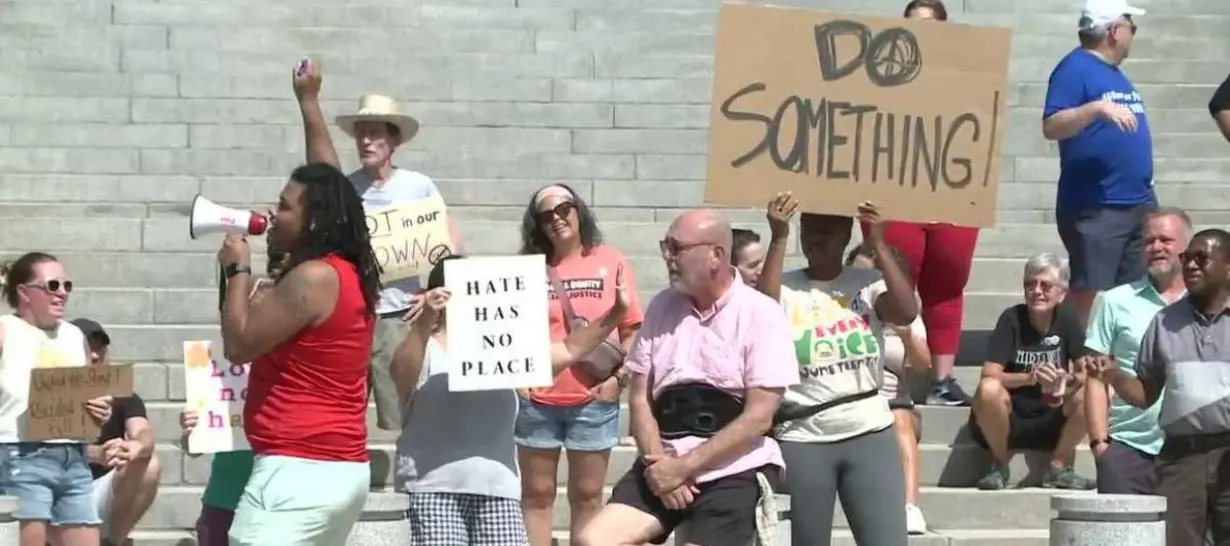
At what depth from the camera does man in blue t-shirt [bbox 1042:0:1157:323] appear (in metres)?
8.84

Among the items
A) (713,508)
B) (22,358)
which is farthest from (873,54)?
(22,358)

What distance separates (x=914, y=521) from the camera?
26.8 ft

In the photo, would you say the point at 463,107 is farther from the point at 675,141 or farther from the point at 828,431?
the point at 828,431

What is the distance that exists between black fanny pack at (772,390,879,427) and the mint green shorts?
155 centimetres

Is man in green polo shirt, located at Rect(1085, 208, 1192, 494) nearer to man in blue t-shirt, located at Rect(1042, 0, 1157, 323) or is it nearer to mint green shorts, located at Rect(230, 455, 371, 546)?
man in blue t-shirt, located at Rect(1042, 0, 1157, 323)

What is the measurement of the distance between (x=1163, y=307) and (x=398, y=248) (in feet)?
8.72

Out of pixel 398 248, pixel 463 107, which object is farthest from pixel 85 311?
pixel 463 107

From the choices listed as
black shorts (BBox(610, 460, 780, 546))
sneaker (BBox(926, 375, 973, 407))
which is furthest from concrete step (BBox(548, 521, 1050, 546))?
black shorts (BBox(610, 460, 780, 546))

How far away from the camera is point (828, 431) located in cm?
651

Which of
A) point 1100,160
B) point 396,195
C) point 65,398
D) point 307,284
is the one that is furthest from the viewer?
point 1100,160

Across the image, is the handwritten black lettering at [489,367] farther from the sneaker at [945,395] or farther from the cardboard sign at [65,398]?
the sneaker at [945,395]

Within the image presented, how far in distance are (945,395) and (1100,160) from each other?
1.20 m

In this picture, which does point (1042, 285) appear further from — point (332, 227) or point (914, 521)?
point (332, 227)

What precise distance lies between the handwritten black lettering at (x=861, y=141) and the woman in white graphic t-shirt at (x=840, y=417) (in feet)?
0.97
